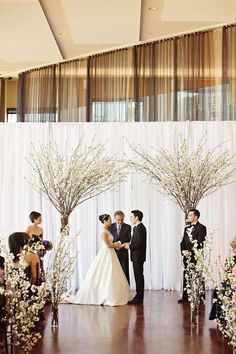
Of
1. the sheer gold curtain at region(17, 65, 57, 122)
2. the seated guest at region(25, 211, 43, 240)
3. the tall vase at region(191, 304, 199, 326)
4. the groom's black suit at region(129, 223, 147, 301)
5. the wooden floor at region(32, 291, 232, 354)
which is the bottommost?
the wooden floor at region(32, 291, 232, 354)

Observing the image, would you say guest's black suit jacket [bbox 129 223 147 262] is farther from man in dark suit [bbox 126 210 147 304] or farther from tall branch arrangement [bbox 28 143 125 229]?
tall branch arrangement [bbox 28 143 125 229]

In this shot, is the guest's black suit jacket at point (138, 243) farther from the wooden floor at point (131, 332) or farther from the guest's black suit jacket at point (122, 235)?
the wooden floor at point (131, 332)

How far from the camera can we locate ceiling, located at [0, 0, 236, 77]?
9.30 m

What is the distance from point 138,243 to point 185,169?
1611mm

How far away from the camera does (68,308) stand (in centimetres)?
909

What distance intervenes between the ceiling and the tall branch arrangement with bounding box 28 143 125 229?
201 centimetres

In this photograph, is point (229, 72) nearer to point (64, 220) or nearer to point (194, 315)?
point (64, 220)

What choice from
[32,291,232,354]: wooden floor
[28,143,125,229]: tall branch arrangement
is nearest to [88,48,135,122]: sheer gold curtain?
[28,143,125,229]: tall branch arrangement

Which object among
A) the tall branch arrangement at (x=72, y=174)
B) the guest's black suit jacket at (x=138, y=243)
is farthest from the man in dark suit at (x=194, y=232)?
the tall branch arrangement at (x=72, y=174)

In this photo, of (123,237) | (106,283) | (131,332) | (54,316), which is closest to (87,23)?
(123,237)

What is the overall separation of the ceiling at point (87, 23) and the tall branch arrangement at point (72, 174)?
201 cm

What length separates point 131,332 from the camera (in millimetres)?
Result: 7422

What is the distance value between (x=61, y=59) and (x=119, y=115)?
174cm

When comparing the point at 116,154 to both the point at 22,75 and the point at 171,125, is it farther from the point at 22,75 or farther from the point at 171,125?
the point at 22,75
